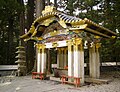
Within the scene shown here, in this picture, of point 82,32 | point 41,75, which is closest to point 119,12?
point 82,32

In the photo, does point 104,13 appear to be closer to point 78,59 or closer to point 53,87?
point 78,59

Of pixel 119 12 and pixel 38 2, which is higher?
pixel 38 2

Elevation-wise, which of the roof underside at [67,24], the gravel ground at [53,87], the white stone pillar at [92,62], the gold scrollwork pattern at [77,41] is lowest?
the gravel ground at [53,87]

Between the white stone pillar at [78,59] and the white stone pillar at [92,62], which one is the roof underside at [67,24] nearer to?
the white stone pillar at [78,59]

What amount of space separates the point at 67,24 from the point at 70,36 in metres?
0.62

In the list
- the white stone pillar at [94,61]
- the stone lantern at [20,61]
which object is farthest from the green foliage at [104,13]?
the stone lantern at [20,61]

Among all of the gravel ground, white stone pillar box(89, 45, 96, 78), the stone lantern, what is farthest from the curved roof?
the gravel ground

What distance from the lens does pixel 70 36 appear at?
887 centimetres

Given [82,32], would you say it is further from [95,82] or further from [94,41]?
[95,82]

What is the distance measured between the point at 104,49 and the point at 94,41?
8230 millimetres

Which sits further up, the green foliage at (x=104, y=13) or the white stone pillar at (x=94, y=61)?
the green foliage at (x=104, y=13)

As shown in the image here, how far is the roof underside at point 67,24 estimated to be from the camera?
26.3 ft

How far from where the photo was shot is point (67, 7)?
20766mm

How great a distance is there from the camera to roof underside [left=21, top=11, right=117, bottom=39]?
8016 mm
